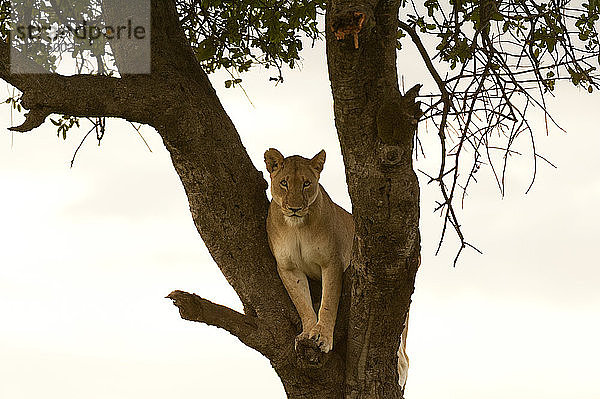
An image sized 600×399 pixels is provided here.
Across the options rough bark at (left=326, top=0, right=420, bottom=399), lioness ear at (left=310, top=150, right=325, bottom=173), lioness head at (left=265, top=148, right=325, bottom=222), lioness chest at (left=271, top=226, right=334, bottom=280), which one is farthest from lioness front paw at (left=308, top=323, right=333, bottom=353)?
lioness ear at (left=310, top=150, right=325, bottom=173)

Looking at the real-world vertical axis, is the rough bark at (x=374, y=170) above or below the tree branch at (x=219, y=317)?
above

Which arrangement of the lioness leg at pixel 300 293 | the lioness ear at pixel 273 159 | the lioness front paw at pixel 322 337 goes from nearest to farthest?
the lioness front paw at pixel 322 337 < the lioness leg at pixel 300 293 < the lioness ear at pixel 273 159

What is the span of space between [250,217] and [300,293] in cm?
57

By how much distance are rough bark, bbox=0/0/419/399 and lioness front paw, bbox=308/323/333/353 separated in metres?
0.06

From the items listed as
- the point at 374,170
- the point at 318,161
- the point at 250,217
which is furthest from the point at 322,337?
the point at 374,170

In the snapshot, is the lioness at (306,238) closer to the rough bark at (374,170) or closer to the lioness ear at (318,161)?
the lioness ear at (318,161)

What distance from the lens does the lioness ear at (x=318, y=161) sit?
17.7 ft

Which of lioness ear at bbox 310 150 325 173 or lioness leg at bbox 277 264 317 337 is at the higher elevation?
lioness ear at bbox 310 150 325 173

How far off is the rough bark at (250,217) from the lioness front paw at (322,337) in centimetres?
6

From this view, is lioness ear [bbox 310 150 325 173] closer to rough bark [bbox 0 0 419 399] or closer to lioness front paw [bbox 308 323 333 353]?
rough bark [bbox 0 0 419 399]

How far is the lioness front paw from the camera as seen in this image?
5.16 m

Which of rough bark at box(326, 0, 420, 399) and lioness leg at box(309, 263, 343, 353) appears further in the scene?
lioness leg at box(309, 263, 343, 353)

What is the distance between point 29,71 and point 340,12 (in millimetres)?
2014

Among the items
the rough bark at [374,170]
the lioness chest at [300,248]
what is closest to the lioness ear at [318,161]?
the lioness chest at [300,248]
